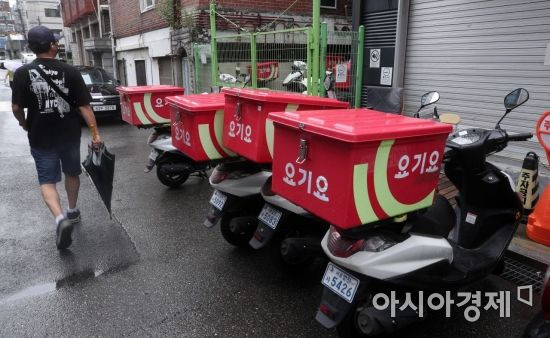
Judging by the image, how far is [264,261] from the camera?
3.62 m

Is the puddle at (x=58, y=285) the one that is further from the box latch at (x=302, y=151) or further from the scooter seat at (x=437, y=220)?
the scooter seat at (x=437, y=220)

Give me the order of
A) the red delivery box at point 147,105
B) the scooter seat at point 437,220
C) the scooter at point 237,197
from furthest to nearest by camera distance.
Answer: the red delivery box at point 147,105, the scooter at point 237,197, the scooter seat at point 437,220

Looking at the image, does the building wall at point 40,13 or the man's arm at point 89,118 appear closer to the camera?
the man's arm at point 89,118

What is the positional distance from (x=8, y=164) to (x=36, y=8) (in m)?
60.5

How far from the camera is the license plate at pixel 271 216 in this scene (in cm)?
308

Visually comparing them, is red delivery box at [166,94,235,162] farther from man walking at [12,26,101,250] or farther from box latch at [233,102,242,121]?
man walking at [12,26,101,250]

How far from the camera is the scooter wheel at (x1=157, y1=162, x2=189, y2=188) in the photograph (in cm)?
559

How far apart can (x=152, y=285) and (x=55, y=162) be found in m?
1.74

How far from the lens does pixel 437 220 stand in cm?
276

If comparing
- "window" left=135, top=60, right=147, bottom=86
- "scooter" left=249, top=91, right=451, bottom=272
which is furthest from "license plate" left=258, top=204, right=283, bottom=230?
"window" left=135, top=60, right=147, bottom=86

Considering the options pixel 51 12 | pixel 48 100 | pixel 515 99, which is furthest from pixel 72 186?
pixel 51 12

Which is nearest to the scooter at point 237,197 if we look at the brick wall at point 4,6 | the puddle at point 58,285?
the puddle at point 58,285

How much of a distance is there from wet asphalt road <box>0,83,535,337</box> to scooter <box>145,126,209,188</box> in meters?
0.55

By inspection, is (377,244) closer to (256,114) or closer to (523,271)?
(256,114)
